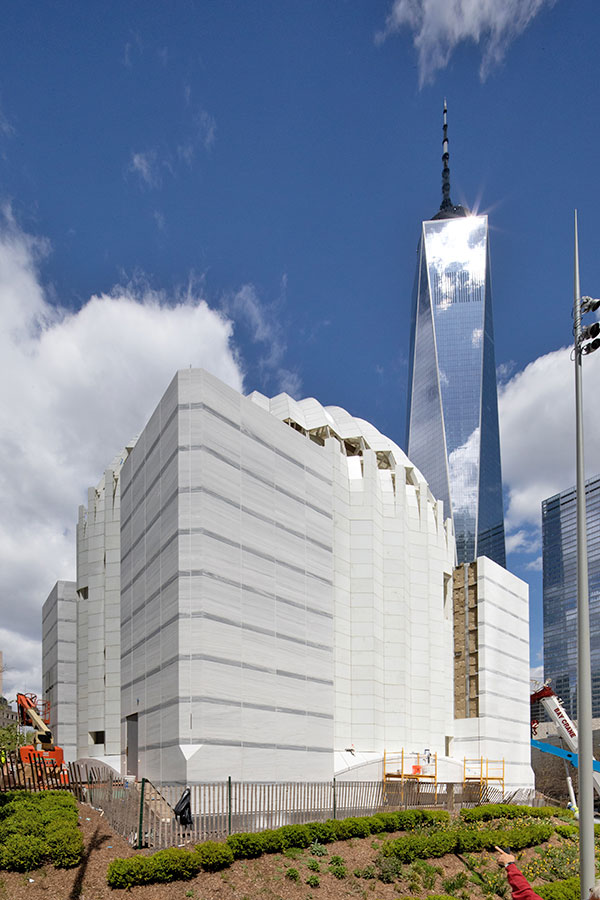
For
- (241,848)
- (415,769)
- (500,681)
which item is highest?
(500,681)

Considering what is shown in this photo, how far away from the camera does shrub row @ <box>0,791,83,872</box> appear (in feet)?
60.5

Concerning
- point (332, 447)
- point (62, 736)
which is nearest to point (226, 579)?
point (332, 447)

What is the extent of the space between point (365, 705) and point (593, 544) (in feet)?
479

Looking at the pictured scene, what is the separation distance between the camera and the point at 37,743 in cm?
4928

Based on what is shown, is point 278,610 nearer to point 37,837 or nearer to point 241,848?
point 241,848

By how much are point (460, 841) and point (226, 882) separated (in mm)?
9034

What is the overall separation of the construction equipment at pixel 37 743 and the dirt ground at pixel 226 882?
13.0 m

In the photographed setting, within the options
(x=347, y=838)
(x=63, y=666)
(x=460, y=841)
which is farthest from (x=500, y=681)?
(x=63, y=666)

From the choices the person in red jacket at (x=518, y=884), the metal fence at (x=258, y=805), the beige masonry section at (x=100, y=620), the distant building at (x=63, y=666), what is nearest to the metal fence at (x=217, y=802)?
the metal fence at (x=258, y=805)

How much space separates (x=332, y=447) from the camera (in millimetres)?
42594

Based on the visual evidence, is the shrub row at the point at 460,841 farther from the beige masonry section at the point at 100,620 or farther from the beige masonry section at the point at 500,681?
the beige masonry section at the point at 100,620

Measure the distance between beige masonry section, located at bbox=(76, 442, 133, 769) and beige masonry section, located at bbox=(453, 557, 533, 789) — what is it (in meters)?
22.3

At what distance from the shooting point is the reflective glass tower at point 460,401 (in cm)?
17625

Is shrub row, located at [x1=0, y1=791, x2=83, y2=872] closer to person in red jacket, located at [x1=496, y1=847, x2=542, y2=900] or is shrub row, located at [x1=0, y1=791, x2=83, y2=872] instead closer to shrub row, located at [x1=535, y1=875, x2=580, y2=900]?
shrub row, located at [x1=535, y1=875, x2=580, y2=900]
